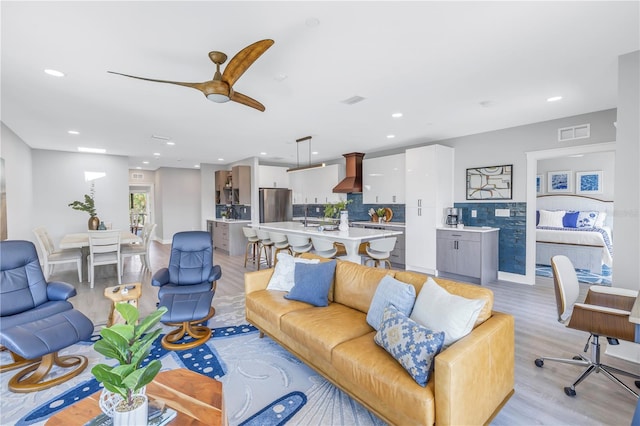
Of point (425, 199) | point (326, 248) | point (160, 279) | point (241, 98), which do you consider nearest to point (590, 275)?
point (425, 199)

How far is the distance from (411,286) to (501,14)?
2032 millimetres

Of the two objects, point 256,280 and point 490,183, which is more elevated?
point 490,183

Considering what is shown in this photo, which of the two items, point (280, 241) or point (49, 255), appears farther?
point (280, 241)

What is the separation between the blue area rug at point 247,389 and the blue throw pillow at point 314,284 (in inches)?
20.7

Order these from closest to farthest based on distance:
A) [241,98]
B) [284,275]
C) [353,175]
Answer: [241,98], [284,275], [353,175]

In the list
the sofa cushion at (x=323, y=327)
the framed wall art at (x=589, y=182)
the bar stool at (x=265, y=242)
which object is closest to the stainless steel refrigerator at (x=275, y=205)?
the bar stool at (x=265, y=242)

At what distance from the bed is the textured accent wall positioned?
1.61 m

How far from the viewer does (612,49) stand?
2488 millimetres

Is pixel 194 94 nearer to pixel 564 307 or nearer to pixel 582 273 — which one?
pixel 564 307

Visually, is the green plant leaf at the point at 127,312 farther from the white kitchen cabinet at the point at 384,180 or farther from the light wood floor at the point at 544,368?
the white kitchen cabinet at the point at 384,180

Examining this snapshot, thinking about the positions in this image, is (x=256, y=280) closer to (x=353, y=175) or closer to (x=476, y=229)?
(x=476, y=229)

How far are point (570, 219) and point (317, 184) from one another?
20.4 ft

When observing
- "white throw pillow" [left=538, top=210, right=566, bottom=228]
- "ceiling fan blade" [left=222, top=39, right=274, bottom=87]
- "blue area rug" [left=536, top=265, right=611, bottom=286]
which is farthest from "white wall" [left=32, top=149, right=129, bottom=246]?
"white throw pillow" [left=538, top=210, right=566, bottom=228]

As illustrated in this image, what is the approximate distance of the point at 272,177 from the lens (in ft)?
27.8
